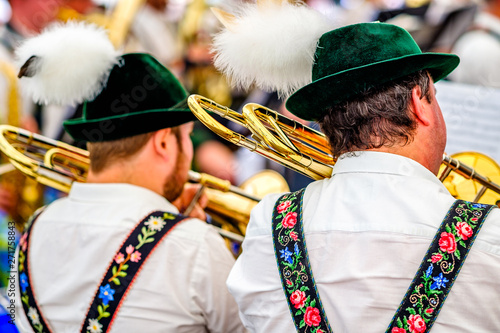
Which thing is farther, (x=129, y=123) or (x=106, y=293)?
(x=129, y=123)

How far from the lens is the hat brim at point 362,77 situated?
119cm

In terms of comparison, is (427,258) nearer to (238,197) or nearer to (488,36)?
(238,197)

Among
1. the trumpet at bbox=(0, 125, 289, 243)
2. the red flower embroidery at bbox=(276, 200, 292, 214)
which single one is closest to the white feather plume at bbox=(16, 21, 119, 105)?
the trumpet at bbox=(0, 125, 289, 243)

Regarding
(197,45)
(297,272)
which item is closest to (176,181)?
(297,272)

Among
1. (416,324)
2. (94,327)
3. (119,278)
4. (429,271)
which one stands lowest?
(94,327)

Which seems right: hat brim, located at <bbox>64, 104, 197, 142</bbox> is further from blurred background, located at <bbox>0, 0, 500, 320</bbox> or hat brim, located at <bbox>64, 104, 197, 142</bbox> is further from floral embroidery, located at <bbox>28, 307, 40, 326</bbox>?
blurred background, located at <bbox>0, 0, 500, 320</bbox>

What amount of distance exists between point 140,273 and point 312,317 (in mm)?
599

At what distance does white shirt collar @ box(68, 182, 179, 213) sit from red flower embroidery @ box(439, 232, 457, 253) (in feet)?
3.05

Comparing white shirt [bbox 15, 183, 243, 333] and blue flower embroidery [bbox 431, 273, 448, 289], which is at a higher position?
blue flower embroidery [bbox 431, 273, 448, 289]

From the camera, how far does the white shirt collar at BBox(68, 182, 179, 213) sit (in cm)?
172

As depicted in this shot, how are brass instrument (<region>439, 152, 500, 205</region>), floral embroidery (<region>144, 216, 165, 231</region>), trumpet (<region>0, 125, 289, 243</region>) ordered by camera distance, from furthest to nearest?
trumpet (<region>0, 125, 289, 243</region>) → floral embroidery (<region>144, 216, 165, 231</region>) → brass instrument (<region>439, 152, 500, 205</region>)

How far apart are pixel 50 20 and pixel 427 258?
12.9ft

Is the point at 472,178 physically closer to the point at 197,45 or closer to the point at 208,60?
the point at 208,60

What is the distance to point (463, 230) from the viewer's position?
43.4 inches
